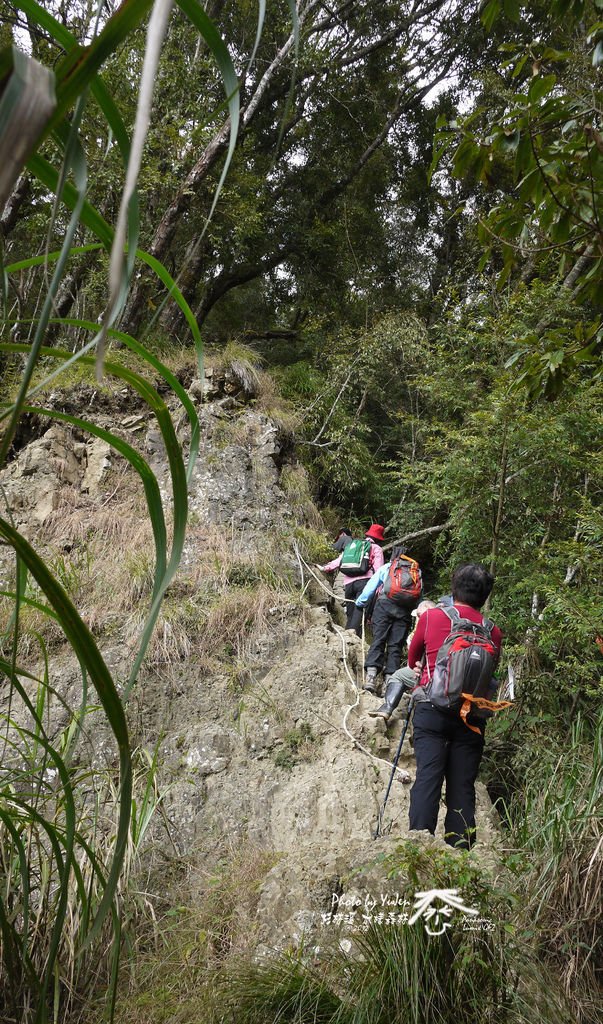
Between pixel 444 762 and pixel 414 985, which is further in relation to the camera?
pixel 444 762

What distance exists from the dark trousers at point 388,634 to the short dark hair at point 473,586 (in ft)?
8.15

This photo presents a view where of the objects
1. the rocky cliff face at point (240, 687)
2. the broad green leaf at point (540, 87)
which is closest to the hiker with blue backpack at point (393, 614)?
the rocky cliff face at point (240, 687)

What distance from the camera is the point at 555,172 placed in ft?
7.70

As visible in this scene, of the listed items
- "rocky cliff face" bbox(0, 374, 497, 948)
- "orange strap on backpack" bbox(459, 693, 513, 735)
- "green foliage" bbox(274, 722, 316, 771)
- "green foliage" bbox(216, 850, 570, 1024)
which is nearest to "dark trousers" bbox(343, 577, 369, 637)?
"rocky cliff face" bbox(0, 374, 497, 948)

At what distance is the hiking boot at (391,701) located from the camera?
5.20 metres

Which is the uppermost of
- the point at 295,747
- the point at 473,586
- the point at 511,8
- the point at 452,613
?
the point at 511,8

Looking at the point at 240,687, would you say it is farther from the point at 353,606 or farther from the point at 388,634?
the point at 353,606

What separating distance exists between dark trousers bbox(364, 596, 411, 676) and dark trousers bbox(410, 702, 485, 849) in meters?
2.51

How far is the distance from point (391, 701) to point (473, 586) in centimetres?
186

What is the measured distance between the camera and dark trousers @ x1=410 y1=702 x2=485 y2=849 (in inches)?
140

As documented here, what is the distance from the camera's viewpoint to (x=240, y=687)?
18.2 ft

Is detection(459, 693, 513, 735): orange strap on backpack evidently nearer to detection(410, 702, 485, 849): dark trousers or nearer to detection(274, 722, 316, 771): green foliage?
detection(410, 702, 485, 849): dark trousers

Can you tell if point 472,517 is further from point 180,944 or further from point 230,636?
point 180,944

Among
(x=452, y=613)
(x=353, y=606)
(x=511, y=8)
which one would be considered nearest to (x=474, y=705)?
(x=452, y=613)
